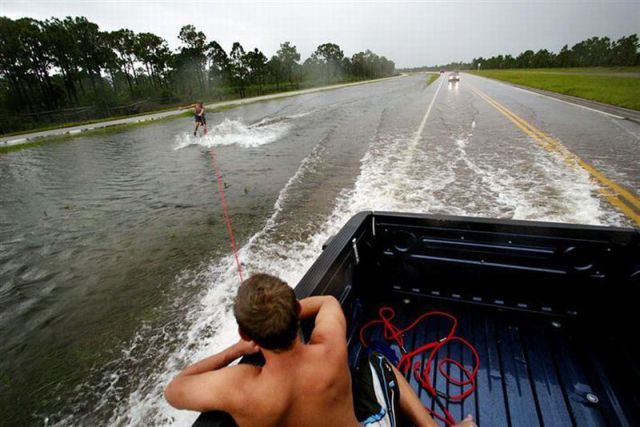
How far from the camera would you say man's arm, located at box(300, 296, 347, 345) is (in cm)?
167

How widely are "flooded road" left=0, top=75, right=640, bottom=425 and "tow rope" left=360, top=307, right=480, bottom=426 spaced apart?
174 cm

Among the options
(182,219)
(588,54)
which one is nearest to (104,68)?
(182,219)

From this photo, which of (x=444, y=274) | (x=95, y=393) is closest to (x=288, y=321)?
(x=444, y=274)

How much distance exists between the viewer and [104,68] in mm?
58656

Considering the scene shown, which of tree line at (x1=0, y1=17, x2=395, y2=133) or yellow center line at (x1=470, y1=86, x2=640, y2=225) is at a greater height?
tree line at (x1=0, y1=17, x2=395, y2=133)

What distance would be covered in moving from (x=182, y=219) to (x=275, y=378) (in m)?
6.24

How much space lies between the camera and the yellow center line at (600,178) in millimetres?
5688

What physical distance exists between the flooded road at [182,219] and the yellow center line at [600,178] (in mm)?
175

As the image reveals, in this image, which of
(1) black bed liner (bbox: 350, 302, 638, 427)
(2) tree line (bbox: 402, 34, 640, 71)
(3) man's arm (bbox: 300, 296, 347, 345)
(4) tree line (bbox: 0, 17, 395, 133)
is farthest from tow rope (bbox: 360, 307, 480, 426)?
(2) tree line (bbox: 402, 34, 640, 71)

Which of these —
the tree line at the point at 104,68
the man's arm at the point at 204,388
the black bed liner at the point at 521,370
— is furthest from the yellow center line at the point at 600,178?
the tree line at the point at 104,68

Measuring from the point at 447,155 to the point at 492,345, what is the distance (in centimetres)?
838

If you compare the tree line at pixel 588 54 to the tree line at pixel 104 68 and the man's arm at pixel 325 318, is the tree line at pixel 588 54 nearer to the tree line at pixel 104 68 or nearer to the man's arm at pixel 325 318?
the tree line at pixel 104 68

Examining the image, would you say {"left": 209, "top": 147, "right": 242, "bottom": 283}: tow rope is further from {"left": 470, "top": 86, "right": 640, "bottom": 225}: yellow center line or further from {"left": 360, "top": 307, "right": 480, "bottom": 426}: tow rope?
{"left": 470, "top": 86, "right": 640, "bottom": 225}: yellow center line

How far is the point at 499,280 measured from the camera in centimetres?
289
